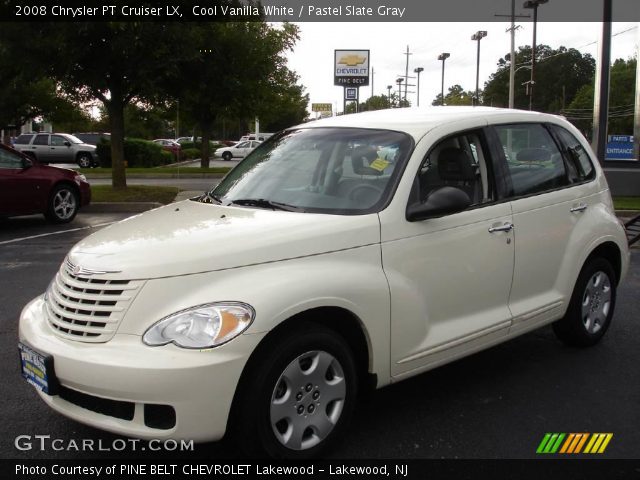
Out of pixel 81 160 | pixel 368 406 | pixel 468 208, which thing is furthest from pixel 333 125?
pixel 81 160

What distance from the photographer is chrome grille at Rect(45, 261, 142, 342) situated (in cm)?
296

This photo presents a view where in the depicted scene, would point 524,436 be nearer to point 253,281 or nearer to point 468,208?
point 468,208

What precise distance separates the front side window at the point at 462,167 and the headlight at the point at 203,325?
1516 mm

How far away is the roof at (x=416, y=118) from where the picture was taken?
399cm

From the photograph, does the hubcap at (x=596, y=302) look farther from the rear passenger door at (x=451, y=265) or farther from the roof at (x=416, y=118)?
the roof at (x=416, y=118)

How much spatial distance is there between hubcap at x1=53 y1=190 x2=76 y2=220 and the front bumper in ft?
31.1

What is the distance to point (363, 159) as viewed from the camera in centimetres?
394

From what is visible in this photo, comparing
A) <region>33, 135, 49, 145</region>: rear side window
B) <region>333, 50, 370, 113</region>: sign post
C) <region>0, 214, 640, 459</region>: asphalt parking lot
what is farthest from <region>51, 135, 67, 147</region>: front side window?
<region>0, 214, 640, 459</region>: asphalt parking lot

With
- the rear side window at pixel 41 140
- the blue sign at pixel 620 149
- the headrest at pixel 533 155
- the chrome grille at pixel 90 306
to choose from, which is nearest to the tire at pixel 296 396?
the chrome grille at pixel 90 306

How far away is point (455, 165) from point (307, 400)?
1.78m

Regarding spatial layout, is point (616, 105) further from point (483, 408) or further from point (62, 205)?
point (483, 408)

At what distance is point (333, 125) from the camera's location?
4348mm

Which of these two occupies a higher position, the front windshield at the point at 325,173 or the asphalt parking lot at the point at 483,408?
the front windshield at the point at 325,173

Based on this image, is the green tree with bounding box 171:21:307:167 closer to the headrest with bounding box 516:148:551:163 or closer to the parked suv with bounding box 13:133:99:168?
the headrest with bounding box 516:148:551:163
